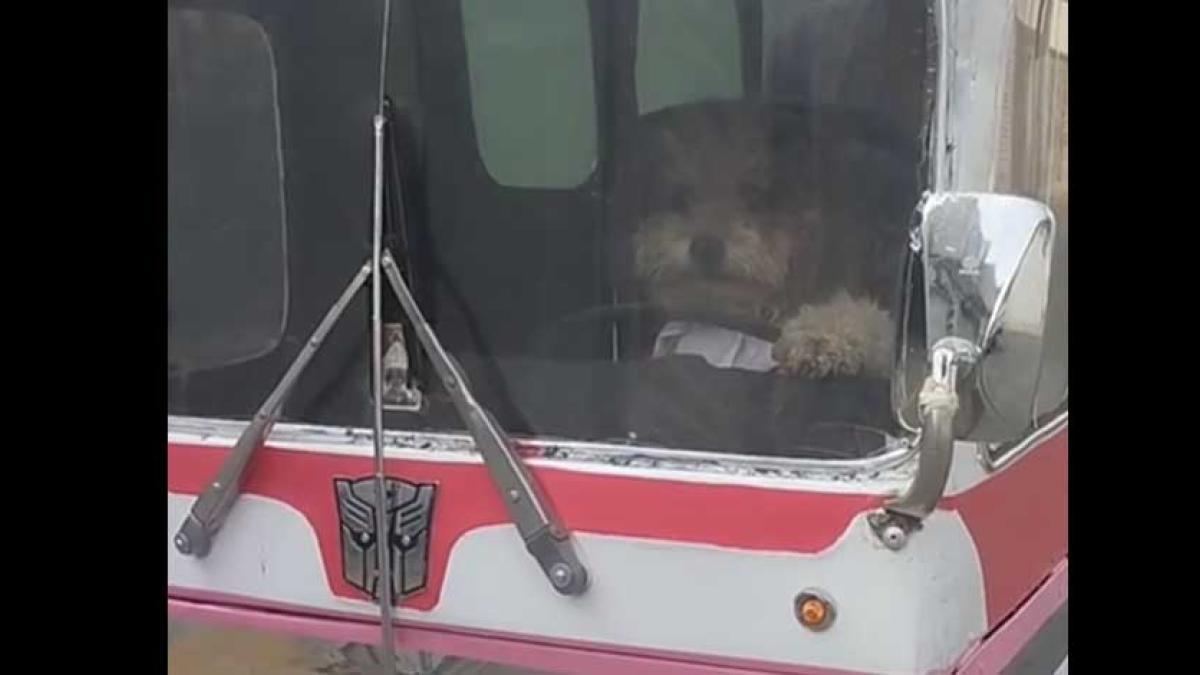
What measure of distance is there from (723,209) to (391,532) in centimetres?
80

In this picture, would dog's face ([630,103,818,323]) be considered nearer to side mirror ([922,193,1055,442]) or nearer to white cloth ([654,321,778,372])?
white cloth ([654,321,778,372])

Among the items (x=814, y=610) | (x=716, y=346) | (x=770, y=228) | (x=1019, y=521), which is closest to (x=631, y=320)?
(x=716, y=346)

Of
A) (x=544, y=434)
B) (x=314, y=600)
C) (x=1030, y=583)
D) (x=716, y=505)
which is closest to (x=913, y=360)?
(x=716, y=505)

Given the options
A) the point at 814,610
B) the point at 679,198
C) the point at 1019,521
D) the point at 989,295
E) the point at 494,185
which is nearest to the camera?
the point at 989,295

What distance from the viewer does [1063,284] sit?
277 centimetres

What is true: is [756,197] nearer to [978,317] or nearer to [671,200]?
[671,200]

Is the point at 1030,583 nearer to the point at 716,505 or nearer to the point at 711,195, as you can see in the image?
the point at 716,505

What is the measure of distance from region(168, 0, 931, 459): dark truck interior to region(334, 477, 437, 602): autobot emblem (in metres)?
0.11

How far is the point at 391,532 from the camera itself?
2572 mm

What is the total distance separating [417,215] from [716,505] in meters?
0.71

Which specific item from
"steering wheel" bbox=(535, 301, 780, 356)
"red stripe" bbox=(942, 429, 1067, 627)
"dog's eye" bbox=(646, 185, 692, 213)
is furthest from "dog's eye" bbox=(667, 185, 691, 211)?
"red stripe" bbox=(942, 429, 1067, 627)

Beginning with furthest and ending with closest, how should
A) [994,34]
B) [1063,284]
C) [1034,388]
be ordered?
[1063,284], [994,34], [1034,388]

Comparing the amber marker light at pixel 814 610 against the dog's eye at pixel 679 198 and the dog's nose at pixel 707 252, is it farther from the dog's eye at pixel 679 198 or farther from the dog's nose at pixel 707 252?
the dog's eye at pixel 679 198

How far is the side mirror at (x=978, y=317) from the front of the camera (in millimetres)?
2049
